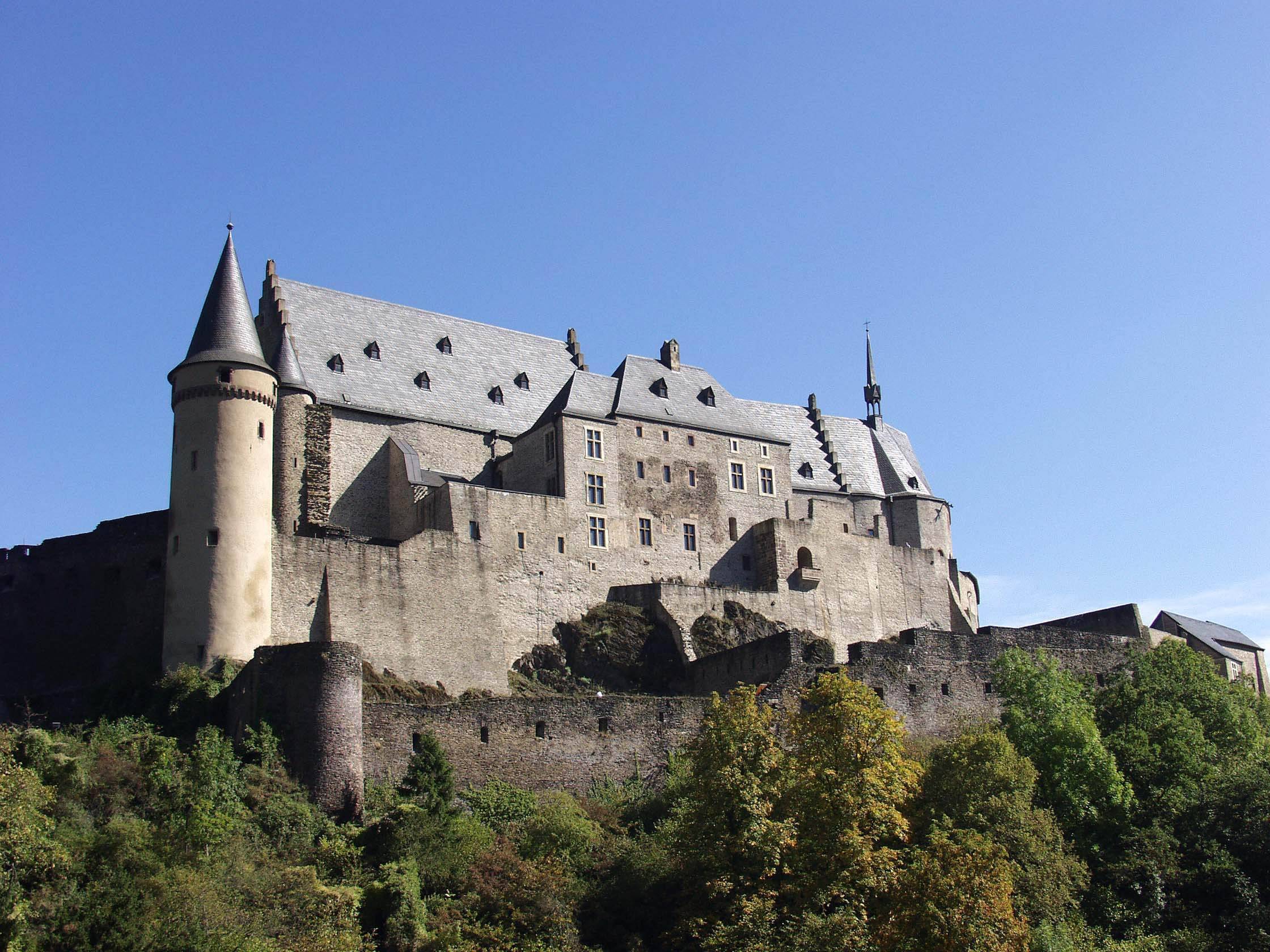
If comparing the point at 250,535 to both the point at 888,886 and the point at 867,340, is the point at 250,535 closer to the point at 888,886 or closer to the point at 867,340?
the point at 888,886

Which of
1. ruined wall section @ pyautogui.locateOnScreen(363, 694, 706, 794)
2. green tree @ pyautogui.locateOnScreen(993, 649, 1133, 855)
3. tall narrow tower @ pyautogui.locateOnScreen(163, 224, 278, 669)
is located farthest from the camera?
tall narrow tower @ pyautogui.locateOnScreen(163, 224, 278, 669)

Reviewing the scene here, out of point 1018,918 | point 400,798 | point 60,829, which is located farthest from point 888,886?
point 60,829

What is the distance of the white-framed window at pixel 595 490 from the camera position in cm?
6203

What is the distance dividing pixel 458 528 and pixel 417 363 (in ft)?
36.0

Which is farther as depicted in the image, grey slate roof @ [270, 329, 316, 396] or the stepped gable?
the stepped gable

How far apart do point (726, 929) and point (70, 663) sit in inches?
939

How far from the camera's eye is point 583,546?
60.8 meters

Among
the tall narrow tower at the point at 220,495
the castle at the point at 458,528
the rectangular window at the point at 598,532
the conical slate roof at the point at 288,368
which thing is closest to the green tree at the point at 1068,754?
the castle at the point at 458,528

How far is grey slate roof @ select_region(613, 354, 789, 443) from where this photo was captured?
6594 cm

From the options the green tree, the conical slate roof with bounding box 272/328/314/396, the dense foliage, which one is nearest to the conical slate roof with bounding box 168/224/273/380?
the conical slate roof with bounding box 272/328/314/396

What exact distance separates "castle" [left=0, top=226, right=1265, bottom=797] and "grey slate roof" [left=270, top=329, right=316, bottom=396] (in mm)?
120

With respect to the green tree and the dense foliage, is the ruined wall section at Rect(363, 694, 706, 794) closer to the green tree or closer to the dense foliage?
the dense foliage

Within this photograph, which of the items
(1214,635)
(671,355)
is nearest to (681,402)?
(671,355)

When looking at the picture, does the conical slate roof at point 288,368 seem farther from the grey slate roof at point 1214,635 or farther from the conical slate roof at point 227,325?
the grey slate roof at point 1214,635
